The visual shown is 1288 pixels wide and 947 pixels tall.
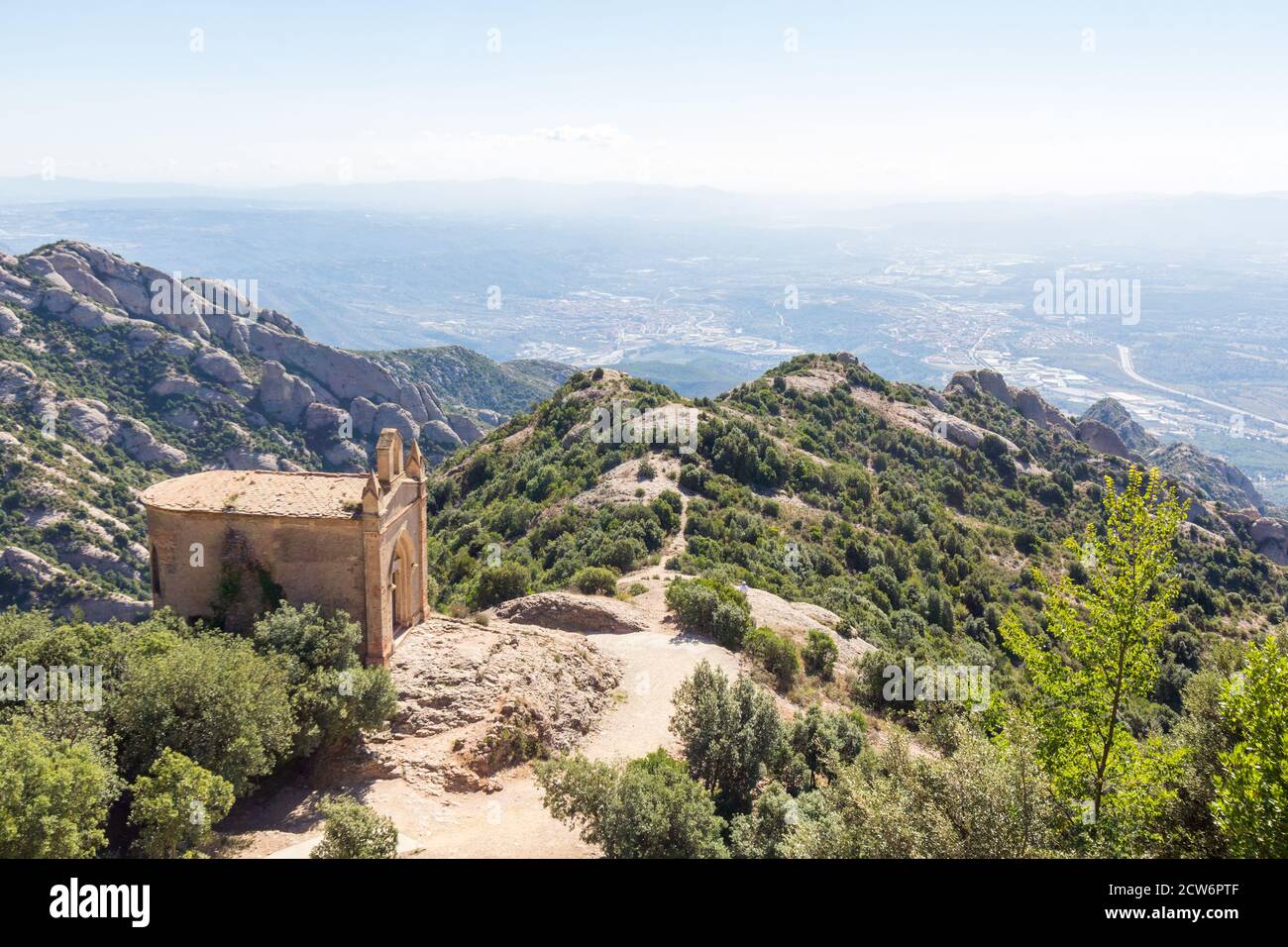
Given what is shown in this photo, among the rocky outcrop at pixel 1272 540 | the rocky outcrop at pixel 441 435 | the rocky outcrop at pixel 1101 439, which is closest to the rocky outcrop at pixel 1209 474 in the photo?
the rocky outcrop at pixel 1101 439

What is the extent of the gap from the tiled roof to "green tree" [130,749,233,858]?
285 inches

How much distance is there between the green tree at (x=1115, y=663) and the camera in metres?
13.1

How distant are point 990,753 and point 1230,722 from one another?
3556mm

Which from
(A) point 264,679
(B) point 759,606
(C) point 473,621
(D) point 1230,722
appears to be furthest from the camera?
(B) point 759,606

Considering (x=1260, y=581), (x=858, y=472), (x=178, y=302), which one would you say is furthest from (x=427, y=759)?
(x=178, y=302)

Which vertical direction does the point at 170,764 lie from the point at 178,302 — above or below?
below

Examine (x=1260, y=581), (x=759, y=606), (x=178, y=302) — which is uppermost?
(x=178, y=302)

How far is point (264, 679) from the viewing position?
1820 centimetres

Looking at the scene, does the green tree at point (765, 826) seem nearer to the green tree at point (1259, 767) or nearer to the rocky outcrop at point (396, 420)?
the green tree at point (1259, 767)

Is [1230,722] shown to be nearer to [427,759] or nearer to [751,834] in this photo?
[751,834]

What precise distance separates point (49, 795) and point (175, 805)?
213 cm

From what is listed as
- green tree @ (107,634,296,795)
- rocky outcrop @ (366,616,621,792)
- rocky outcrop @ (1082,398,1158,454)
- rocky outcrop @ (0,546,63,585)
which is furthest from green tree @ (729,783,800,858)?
rocky outcrop @ (1082,398,1158,454)

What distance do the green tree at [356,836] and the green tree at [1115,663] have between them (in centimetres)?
1122
